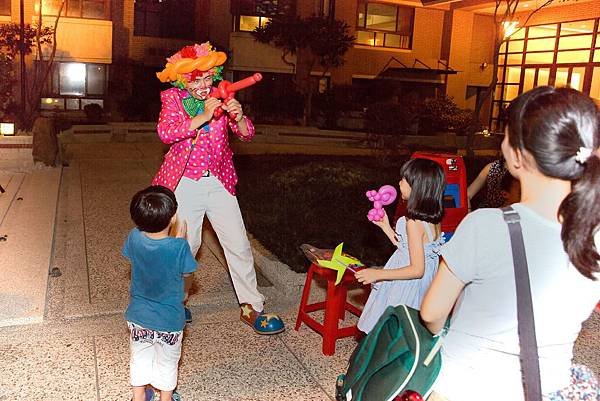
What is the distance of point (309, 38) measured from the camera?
25062 millimetres

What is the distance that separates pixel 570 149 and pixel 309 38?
24.4m

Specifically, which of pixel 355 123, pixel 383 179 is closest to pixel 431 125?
pixel 355 123

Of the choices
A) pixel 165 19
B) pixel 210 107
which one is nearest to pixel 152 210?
pixel 210 107

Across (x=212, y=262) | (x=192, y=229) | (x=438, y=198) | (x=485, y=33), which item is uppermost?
(x=485, y=33)

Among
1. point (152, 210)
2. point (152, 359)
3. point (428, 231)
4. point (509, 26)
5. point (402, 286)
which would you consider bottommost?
point (152, 359)

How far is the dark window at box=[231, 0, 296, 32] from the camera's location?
2777 centimetres

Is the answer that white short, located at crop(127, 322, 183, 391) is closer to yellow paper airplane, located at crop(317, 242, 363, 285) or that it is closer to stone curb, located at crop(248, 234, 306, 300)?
yellow paper airplane, located at crop(317, 242, 363, 285)

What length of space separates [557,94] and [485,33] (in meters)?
31.0

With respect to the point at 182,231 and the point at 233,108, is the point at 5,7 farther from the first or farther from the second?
the point at 182,231

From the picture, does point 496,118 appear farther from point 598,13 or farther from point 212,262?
point 212,262

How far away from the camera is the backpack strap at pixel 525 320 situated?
1688 mm

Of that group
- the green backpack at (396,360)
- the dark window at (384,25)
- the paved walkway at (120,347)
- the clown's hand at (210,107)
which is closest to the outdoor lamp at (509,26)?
the dark window at (384,25)

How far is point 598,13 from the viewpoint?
22656 millimetres

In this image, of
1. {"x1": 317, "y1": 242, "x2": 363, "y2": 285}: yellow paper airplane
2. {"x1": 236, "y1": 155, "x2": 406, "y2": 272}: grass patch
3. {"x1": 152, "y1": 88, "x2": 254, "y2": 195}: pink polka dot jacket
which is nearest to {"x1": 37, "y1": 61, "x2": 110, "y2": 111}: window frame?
{"x1": 236, "y1": 155, "x2": 406, "y2": 272}: grass patch
